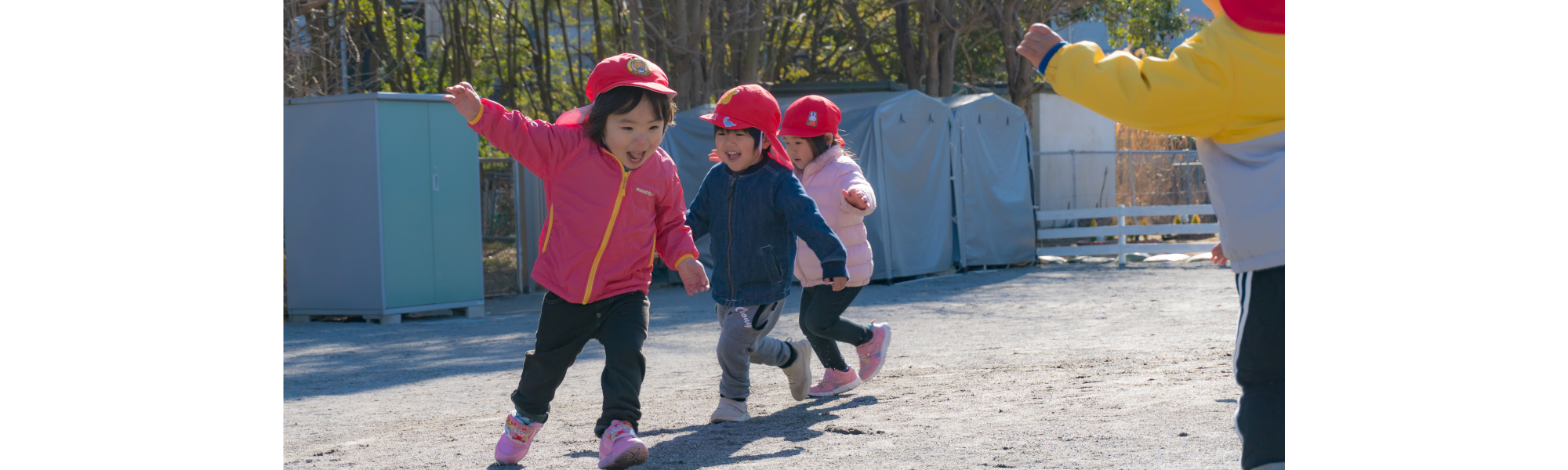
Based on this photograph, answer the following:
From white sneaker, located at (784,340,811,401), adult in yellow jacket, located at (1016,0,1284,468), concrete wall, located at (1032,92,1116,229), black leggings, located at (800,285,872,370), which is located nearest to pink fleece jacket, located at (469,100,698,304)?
white sneaker, located at (784,340,811,401)

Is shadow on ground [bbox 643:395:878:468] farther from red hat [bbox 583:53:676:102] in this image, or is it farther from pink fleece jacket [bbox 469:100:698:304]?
red hat [bbox 583:53:676:102]

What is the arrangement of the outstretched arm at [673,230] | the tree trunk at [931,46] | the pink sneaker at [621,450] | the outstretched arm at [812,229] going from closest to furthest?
the pink sneaker at [621,450]
the outstretched arm at [673,230]
the outstretched arm at [812,229]
the tree trunk at [931,46]

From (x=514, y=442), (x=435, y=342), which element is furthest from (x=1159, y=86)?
(x=435, y=342)

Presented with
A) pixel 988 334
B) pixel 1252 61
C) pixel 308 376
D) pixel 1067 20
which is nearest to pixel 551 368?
pixel 1252 61

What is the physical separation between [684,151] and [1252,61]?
34.5ft

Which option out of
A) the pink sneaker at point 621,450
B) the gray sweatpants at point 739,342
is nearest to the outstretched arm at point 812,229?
the gray sweatpants at point 739,342

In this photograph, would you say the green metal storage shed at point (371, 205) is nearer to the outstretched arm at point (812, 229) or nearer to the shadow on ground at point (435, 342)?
the shadow on ground at point (435, 342)

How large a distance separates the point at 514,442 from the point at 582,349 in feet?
1.27

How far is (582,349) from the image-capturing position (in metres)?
4.02

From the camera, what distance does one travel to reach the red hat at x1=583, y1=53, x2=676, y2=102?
397 centimetres

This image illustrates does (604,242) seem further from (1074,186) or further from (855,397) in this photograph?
(1074,186)

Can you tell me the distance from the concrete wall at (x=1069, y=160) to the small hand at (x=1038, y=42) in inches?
601

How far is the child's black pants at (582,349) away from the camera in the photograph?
13.1 feet
